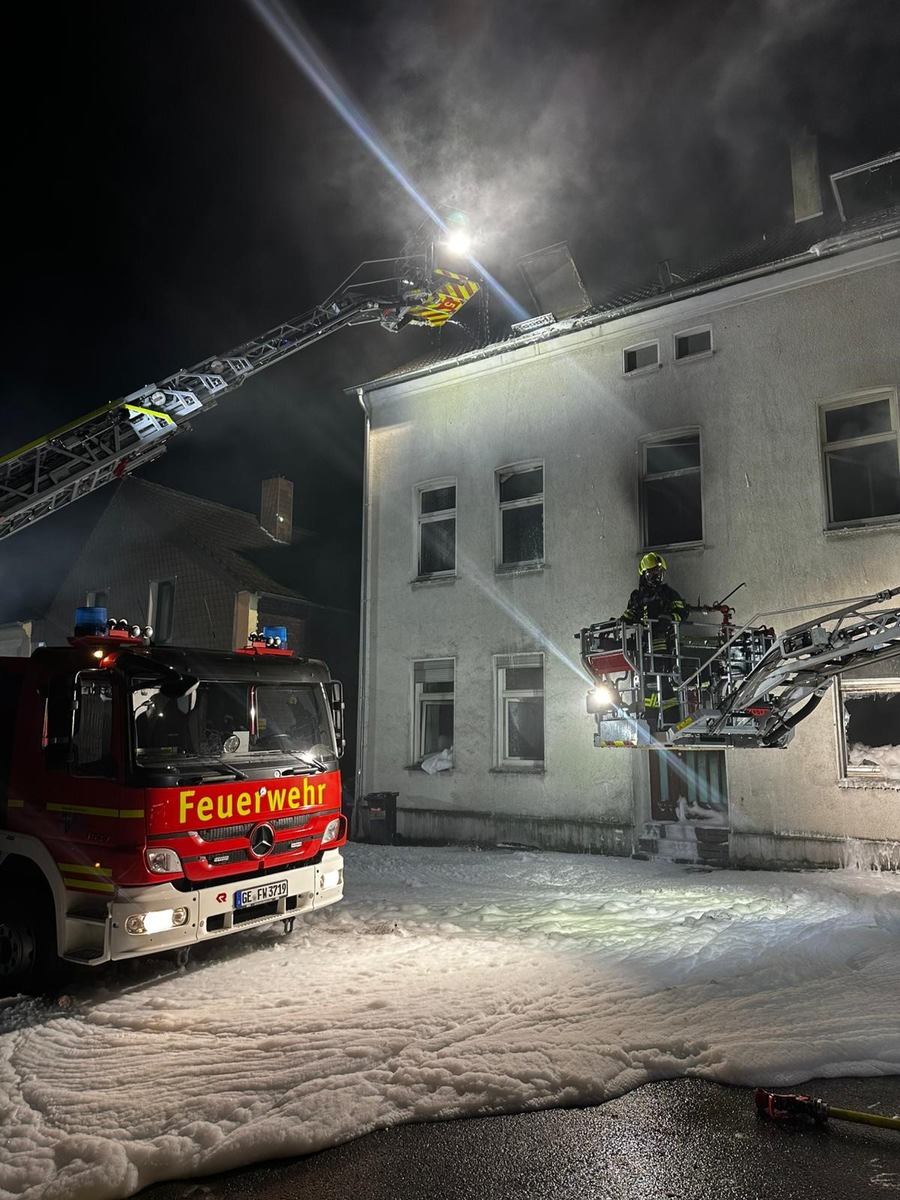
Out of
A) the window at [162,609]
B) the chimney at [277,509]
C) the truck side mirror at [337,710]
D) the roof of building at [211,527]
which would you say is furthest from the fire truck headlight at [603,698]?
the chimney at [277,509]

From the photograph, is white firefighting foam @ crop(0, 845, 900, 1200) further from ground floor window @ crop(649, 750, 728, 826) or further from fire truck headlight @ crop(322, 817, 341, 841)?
ground floor window @ crop(649, 750, 728, 826)

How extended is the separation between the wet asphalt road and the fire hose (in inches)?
1.5

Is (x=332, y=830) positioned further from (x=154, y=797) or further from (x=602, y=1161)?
(x=602, y=1161)

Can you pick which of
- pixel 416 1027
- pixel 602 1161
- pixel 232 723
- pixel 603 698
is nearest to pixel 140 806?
pixel 232 723

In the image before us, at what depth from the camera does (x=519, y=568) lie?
11984mm

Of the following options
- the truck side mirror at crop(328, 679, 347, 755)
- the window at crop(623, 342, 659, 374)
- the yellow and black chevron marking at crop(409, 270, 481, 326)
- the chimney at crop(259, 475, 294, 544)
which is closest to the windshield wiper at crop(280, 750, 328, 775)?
the truck side mirror at crop(328, 679, 347, 755)

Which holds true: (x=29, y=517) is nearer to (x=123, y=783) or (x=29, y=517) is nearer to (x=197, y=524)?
(x=123, y=783)

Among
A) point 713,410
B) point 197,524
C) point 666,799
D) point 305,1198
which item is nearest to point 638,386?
point 713,410

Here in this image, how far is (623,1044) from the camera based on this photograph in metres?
4.07

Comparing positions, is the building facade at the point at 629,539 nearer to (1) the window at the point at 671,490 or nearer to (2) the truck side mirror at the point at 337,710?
(1) the window at the point at 671,490

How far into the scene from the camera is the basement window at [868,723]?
29.7 ft

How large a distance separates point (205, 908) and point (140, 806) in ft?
2.78

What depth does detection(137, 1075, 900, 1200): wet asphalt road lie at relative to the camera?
9.54 ft

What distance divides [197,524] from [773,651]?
1606 cm
